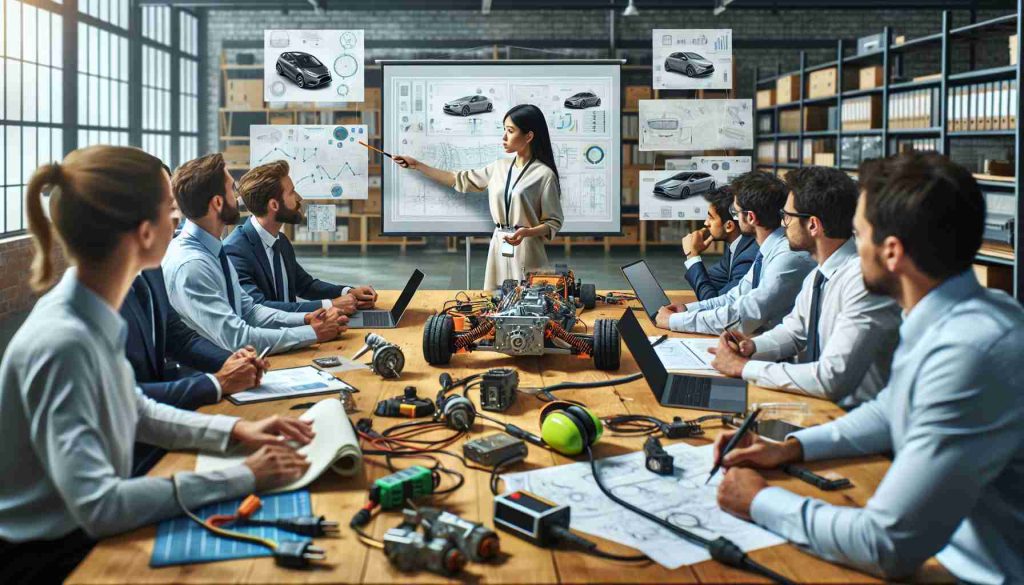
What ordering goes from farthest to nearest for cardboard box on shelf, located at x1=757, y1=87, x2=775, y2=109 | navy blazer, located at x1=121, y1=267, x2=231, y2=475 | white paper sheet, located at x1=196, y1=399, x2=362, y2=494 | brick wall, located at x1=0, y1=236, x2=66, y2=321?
cardboard box on shelf, located at x1=757, y1=87, x2=775, y2=109 < brick wall, located at x1=0, y1=236, x2=66, y2=321 < navy blazer, located at x1=121, y1=267, x2=231, y2=475 < white paper sheet, located at x1=196, y1=399, x2=362, y2=494

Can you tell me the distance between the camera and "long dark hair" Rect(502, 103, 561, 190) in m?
4.60

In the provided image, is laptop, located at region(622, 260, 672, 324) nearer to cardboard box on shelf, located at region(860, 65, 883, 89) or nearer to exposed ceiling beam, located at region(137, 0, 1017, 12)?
cardboard box on shelf, located at region(860, 65, 883, 89)

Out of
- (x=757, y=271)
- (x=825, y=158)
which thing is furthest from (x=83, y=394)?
(x=825, y=158)

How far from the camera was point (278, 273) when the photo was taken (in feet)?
11.8

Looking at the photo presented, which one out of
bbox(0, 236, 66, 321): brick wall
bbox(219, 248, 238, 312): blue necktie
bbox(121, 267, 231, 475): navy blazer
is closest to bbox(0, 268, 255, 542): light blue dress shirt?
bbox(121, 267, 231, 475): navy blazer

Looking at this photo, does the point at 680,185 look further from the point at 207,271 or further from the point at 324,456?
the point at 324,456

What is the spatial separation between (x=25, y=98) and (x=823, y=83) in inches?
310

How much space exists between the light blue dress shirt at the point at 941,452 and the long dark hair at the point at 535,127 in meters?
3.37

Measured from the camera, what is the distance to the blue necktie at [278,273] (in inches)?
141

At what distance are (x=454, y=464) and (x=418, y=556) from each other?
434mm

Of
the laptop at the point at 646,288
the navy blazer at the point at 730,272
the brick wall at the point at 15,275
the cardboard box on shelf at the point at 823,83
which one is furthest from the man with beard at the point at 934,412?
the cardboard box on shelf at the point at 823,83

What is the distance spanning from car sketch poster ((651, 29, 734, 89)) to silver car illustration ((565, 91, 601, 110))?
49cm

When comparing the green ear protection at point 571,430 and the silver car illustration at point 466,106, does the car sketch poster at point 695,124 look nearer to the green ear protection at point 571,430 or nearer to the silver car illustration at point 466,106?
the silver car illustration at point 466,106

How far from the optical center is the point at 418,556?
1234 mm
